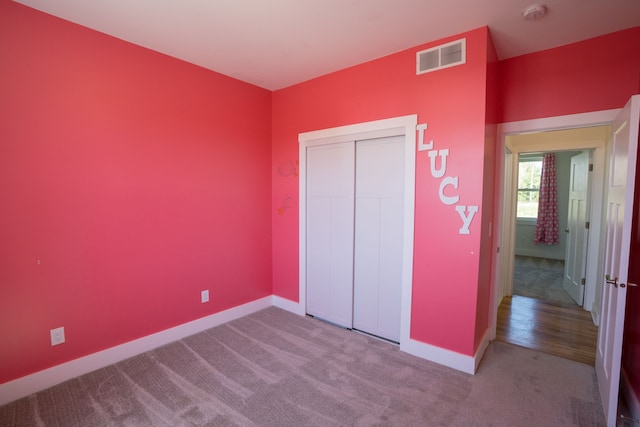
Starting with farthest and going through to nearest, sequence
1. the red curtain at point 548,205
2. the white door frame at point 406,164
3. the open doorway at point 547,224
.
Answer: the red curtain at point 548,205 < the open doorway at point 547,224 < the white door frame at point 406,164

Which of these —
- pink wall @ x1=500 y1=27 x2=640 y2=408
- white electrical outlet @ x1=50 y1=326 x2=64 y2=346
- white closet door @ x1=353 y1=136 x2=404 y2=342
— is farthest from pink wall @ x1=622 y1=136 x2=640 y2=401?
white electrical outlet @ x1=50 y1=326 x2=64 y2=346

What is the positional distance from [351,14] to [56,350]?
3.30 metres

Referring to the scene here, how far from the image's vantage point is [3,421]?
72.2 inches

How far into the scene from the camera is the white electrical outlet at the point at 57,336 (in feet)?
7.15

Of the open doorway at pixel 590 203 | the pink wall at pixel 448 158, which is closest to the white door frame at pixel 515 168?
the open doorway at pixel 590 203

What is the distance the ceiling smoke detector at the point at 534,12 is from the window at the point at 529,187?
19.4 feet

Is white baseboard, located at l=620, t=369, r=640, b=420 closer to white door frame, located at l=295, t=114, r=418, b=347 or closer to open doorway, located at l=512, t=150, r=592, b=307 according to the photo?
white door frame, located at l=295, t=114, r=418, b=347

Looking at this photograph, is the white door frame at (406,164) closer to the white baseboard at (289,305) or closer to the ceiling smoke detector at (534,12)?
the ceiling smoke detector at (534,12)

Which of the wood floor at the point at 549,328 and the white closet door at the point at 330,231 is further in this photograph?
the white closet door at the point at 330,231

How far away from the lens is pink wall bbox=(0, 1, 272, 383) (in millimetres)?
2012

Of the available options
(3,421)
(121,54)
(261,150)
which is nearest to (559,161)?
(261,150)

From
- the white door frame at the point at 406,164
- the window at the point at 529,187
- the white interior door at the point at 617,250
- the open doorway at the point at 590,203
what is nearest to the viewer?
the white interior door at the point at 617,250

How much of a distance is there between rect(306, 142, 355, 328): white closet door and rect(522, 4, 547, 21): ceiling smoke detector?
1.62m

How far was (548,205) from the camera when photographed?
6.57 meters
